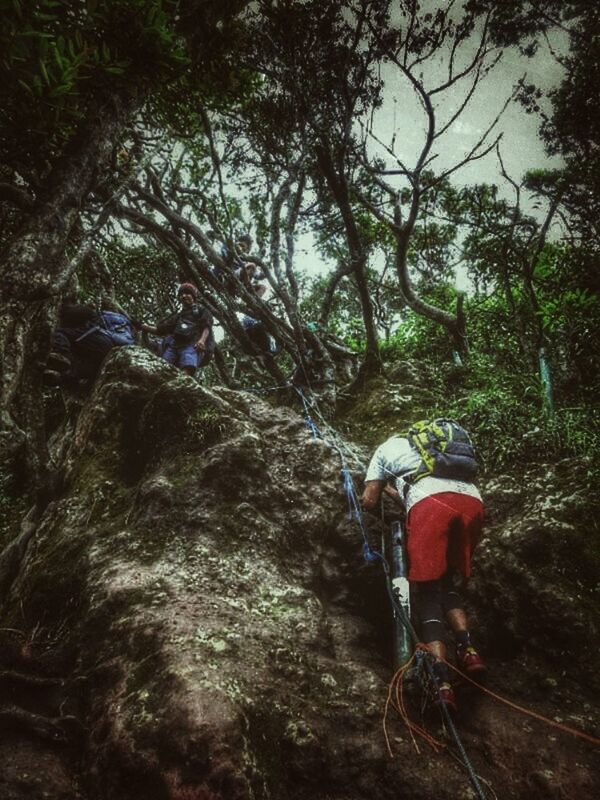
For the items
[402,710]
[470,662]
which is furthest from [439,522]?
[402,710]

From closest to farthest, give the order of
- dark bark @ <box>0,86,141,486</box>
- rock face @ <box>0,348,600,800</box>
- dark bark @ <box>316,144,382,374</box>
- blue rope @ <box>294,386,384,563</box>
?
rock face @ <box>0,348,600,800</box>
dark bark @ <box>0,86,141,486</box>
blue rope @ <box>294,386,384,563</box>
dark bark @ <box>316,144,382,374</box>

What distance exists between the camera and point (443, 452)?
373cm

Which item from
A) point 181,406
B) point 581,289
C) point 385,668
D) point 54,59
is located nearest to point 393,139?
point 581,289

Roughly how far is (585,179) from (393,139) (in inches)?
115

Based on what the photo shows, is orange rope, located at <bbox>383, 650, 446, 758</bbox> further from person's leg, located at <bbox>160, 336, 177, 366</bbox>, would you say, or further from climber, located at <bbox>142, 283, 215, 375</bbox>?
person's leg, located at <bbox>160, 336, 177, 366</bbox>

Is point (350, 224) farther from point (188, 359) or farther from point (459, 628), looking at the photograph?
point (459, 628)

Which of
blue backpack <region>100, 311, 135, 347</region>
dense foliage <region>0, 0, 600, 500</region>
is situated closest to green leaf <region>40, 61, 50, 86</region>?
dense foliage <region>0, 0, 600, 500</region>

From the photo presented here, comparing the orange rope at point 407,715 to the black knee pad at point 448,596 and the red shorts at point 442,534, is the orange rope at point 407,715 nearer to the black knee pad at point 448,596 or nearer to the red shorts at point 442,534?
the black knee pad at point 448,596

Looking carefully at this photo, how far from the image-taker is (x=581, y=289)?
18.9 feet

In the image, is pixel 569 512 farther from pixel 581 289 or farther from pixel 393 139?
pixel 393 139

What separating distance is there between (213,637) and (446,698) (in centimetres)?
171

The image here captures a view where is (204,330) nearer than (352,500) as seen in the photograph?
No

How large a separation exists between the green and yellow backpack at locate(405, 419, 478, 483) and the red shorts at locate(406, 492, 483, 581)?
0.71ft

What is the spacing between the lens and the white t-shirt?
362 centimetres
